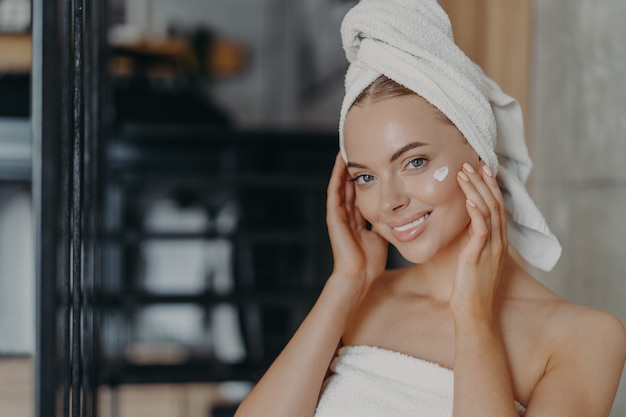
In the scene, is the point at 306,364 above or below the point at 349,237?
below

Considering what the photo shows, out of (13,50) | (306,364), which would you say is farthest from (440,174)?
(13,50)

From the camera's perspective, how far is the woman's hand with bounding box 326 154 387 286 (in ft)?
4.63

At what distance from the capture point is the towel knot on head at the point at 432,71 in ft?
4.01

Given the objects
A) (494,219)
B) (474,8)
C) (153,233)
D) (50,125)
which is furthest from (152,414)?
(50,125)

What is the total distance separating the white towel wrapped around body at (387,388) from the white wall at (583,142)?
2.09 ft

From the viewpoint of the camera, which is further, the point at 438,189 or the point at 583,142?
the point at 583,142

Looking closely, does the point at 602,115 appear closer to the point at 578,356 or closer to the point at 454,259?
the point at 454,259

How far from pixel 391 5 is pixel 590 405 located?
0.65 m

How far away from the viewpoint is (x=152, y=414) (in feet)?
12.1

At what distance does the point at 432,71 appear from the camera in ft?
4.00

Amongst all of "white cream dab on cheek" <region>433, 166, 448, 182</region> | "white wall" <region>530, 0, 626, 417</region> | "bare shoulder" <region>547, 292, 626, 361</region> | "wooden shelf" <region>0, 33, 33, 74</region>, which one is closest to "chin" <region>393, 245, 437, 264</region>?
"white cream dab on cheek" <region>433, 166, 448, 182</region>

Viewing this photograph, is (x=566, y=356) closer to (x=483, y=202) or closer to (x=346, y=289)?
(x=483, y=202)

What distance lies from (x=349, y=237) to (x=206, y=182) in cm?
192

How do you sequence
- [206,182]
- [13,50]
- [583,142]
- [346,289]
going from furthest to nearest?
[13,50], [206,182], [583,142], [346,289]
